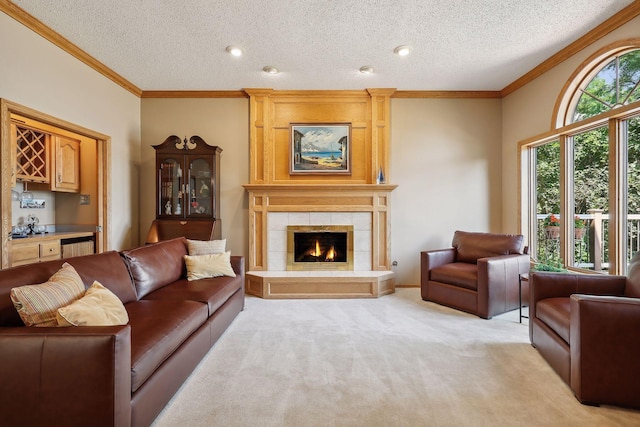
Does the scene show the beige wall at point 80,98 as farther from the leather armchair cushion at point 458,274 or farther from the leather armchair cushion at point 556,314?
the leather armchair cushion at point 556,314

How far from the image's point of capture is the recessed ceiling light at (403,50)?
3.13 metres

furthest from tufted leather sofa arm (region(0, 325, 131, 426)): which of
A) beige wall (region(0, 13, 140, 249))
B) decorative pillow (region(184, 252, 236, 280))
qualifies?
beige wall (region(0, 13, 140, 249))

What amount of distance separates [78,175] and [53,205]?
22.3 inches

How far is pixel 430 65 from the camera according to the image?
357cm

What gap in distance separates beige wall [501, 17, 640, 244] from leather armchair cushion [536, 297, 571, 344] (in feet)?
6.86

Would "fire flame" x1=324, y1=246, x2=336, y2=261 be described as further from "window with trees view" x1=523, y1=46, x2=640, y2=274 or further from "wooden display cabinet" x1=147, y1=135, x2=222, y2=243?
"window with trees view" x1=523, y1=46, x2=640, y2=274

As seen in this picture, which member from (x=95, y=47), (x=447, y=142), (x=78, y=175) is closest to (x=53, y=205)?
(x=78, y=175)

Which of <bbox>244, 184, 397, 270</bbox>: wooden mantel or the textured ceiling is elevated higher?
the textured ceiling

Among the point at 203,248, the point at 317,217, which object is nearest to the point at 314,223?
the point at 317,217

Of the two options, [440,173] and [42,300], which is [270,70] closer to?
[440,173]

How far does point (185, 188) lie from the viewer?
4137 millimetres

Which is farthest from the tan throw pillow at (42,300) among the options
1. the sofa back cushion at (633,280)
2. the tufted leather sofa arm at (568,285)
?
the sofa back cushion at (633,280)

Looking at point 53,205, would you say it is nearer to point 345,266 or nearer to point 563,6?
point 345,266

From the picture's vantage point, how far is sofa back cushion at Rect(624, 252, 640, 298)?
2.07m
